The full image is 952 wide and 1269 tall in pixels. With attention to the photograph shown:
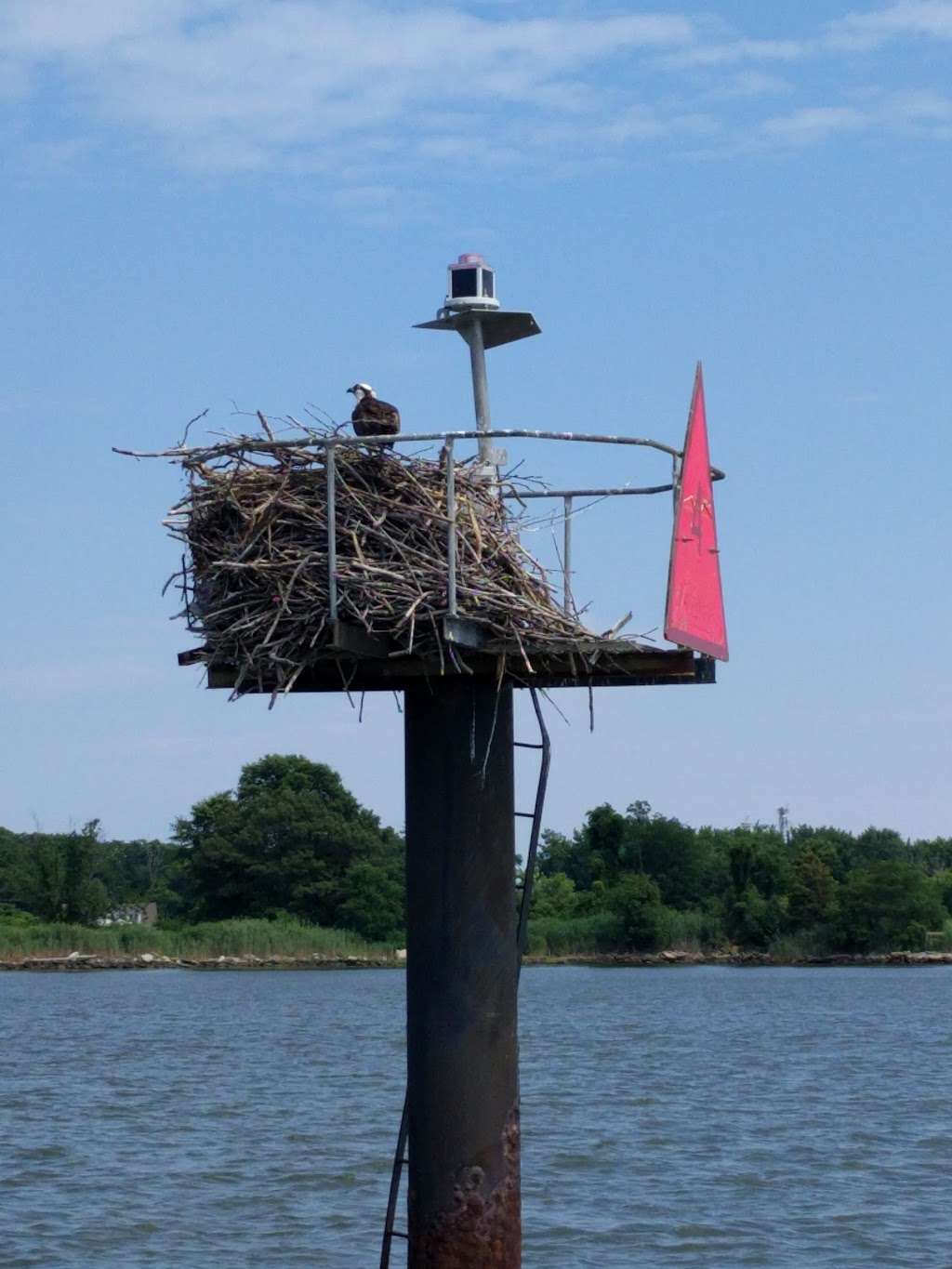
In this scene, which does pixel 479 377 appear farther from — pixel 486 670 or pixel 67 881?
pixel 67 881

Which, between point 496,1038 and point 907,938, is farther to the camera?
point 907,938

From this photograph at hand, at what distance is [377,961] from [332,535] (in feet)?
291

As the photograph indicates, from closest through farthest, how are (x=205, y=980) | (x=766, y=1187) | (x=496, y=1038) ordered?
(x=496, y=1038) < (x=766, y=1187) < (x=205, y=980)

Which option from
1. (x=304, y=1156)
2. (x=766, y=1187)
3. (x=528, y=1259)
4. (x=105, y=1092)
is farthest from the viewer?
(x=105, y=1092)

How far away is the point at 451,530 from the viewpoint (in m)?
7.97

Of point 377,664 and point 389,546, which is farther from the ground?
point 389,546

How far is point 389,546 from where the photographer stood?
27.2ft

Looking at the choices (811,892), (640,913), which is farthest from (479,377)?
(811,892)

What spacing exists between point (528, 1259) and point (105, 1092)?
17.8 m

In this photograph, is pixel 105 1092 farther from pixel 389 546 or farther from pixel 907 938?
pixel 907 938

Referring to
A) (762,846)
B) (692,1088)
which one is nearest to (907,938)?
(762,846)

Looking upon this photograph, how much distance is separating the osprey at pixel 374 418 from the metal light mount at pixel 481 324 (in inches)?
19.8

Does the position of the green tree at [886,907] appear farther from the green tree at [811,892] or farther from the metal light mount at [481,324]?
the metal light mount at [481,324]

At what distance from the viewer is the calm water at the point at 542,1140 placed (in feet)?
54.6
